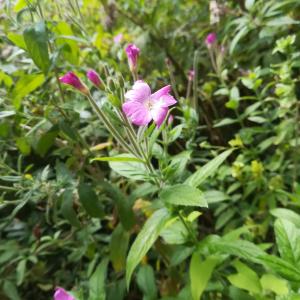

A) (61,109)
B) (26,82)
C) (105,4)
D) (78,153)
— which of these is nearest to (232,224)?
(78,153)

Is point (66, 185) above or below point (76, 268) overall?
above

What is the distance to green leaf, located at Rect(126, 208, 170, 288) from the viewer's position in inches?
32.7

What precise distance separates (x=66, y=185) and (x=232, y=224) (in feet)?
2.06

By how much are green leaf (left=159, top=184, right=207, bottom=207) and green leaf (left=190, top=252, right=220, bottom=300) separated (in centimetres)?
23

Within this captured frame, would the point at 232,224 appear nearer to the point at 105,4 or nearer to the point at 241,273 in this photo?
the point at 241,273

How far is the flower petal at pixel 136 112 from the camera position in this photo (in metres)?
0.80

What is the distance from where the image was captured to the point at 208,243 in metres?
Result: 0.98

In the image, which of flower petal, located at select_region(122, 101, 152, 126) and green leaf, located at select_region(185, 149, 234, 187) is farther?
green leaf, located at select_region(185, 149, 234, 187)

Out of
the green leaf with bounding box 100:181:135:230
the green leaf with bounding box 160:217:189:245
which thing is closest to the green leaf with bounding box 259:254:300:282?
the green leaf with bounding box 160:217:189:245

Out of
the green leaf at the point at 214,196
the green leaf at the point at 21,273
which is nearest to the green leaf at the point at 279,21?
the green leaf at the point at 214,196

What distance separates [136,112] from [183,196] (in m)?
0.22

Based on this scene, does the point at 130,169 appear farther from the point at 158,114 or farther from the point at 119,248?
the point at 119,248

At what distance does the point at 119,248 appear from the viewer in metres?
1.25

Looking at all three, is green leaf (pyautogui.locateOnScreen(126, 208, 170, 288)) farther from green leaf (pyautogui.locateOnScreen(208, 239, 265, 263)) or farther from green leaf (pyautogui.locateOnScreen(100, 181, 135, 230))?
green leaf (pyautogui.locateOnScreen(100, 181, 135, 230))
